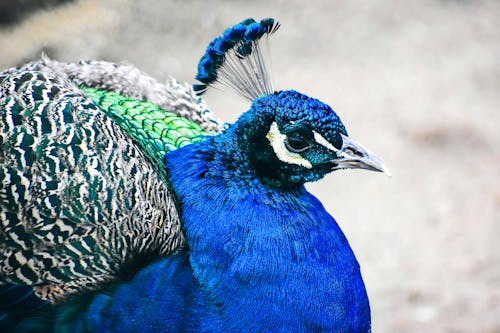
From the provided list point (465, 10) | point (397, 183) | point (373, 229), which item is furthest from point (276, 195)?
point (465, 10)

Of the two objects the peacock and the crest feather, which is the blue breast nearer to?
the peacock

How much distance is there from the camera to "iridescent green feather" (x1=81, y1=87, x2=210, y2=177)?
207 centimetres

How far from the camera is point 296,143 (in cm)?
180

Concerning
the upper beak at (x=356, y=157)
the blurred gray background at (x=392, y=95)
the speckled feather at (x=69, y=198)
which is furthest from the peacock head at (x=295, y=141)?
the blurred gray background at (x=392, y=95)

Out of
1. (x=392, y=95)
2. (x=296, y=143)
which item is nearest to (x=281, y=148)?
(x=296, y=143)

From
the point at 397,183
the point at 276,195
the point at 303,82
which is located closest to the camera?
the point at 276,195

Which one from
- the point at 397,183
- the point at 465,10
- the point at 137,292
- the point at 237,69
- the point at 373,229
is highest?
the point at 465,10

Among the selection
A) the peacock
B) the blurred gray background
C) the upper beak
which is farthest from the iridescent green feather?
the blurred gray background

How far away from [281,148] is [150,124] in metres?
0.60

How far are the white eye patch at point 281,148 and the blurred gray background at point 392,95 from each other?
4.04ft

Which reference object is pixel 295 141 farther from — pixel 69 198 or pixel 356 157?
pixel 69 198

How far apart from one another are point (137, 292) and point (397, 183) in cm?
212

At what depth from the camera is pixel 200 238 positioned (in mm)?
1795

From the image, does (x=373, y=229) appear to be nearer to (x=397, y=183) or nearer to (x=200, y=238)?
(x=397, y=183)
